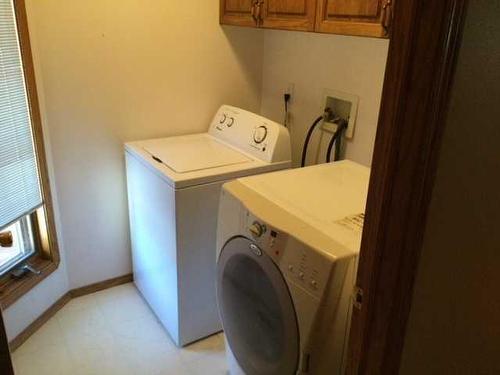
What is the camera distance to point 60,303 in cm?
227

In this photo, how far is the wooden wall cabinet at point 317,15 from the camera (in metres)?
1.39

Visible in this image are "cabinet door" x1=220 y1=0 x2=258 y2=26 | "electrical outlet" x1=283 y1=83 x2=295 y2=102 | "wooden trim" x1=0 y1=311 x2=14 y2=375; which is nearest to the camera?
"wooden trim" x1=0 y1=311 x2=14 y2=375

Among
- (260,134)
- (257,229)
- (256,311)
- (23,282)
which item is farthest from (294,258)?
(23,282)

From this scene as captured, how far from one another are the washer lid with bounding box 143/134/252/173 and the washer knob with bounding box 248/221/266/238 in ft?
1.95

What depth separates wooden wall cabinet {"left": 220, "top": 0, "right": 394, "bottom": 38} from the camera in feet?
4.55

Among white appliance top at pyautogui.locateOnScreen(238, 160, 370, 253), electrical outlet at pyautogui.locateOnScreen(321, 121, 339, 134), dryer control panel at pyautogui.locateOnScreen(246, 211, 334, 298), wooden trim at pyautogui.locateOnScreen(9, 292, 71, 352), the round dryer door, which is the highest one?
electrical outlet at pyautogui.locateOnScreen(321, 121, 339, 134)

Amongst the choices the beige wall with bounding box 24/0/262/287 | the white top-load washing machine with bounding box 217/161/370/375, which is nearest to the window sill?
the beige wall with bounding box 24/0/262/287

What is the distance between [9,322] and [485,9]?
213cm

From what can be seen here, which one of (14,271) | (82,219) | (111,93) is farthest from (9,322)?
(111,93)

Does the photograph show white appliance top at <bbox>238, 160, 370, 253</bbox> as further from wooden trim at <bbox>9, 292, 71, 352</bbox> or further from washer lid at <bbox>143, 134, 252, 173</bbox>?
wooden trim at <bbox>9, 292, 71, 352</bbox>

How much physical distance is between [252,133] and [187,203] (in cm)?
53

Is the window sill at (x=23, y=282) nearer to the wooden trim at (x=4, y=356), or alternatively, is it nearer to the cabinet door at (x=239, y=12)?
the wooden trim at (x=4, y=356)

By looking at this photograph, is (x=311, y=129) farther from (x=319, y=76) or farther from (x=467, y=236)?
(x=467, y=236)

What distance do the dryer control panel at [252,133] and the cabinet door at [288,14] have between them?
0.45m
